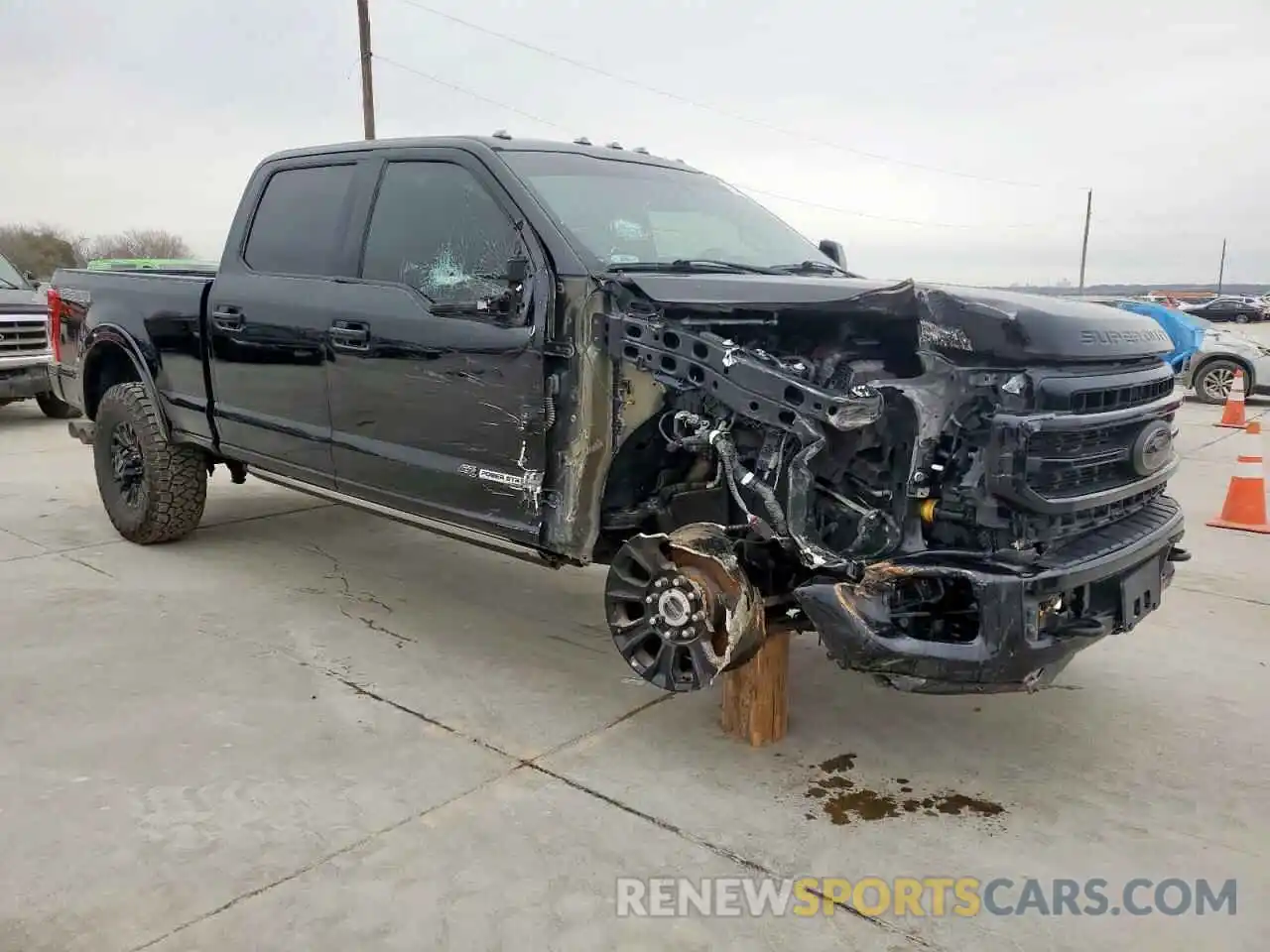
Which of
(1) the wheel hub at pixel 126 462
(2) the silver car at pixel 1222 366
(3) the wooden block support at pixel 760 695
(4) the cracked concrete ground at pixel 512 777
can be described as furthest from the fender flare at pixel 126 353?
(2) the silver car at pixel 1222 366

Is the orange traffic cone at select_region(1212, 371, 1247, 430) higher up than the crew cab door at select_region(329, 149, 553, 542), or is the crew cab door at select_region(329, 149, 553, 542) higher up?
the crew cab door at select_region(329, 149, 553, 542)

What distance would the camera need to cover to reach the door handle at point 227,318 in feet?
15.9

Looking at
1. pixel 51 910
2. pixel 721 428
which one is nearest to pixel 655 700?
pixel 721 428

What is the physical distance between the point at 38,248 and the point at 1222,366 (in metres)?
36.4

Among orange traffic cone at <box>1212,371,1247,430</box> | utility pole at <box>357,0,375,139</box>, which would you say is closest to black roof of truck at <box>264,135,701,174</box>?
orange traffic cone at <box>1212,371,1247,430</box>

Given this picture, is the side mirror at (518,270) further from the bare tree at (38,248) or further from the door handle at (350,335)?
the bare tree at (38,248)

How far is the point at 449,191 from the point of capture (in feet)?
12.9

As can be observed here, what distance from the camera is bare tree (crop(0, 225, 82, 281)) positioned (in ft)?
106

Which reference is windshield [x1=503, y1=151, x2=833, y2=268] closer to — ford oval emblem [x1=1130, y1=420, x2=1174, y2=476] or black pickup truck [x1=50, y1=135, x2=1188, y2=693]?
black pickup truck [x1=50, y1=135, x2=1188, y2=693]

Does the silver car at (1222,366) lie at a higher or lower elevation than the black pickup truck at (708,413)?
lower

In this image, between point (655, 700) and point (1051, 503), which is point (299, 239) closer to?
point (655, 700)

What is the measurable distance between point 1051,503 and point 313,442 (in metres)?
3.10

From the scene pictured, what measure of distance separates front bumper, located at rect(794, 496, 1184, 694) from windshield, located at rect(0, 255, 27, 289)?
11.1m

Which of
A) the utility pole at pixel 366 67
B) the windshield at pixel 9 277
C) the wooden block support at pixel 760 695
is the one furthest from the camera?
the utility pole at pixel 366 67
